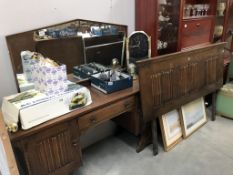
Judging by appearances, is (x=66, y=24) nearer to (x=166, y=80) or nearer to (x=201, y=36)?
(x=166, y=80)

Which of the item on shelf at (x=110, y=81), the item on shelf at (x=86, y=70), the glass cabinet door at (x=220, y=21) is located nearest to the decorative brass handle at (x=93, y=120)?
the item on shelf at (x=110, y=81)

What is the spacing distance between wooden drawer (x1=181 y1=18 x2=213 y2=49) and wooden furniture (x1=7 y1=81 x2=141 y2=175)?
1014 mm

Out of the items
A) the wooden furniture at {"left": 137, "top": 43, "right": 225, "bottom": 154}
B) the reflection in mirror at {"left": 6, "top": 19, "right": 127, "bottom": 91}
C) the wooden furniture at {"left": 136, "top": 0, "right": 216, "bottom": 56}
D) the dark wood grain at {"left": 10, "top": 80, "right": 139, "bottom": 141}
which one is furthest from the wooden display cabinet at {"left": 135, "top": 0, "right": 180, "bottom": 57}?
the dark wood grain at {"left": 10, "top": 80, "right": 139, "bottom": 141}

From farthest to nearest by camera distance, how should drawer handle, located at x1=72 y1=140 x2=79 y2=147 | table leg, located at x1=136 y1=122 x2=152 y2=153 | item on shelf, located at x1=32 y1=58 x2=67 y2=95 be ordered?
table leg, located at x1=136 y1=122 x2=152 y2=153, drawer handle, located at x1=72 y1=140 x2=79 y2=147, item on shelf, located at x1=32 y1=58 x2=67 y2=95

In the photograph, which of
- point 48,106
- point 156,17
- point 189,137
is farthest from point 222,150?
point 48,106

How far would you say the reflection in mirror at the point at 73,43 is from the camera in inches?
61.4

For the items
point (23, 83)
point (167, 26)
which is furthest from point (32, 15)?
point (167, 26)

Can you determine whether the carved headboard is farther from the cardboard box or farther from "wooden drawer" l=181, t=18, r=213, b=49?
the cardboard box

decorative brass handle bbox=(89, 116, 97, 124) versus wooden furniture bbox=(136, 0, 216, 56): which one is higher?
wooden furniture bbox=(136, 0, 216, 56)

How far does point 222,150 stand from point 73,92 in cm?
164

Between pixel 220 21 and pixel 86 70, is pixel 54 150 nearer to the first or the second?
pixel 86 70

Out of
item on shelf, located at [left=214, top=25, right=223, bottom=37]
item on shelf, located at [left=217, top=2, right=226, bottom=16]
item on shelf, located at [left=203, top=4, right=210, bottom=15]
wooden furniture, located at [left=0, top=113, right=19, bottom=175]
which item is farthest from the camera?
item on shelf, located at [left=214, top=25, right=223, bottom=37]

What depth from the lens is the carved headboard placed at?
1817mm

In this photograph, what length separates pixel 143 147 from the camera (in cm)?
222
